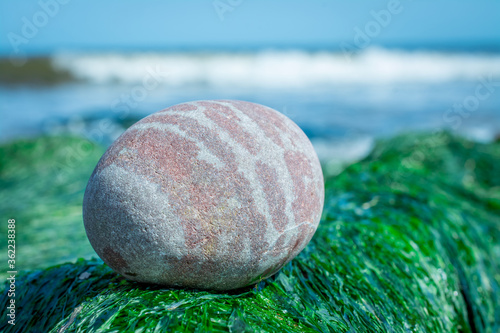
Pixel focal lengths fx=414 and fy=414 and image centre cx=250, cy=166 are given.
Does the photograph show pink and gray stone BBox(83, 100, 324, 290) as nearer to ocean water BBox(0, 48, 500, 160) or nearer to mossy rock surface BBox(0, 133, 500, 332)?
mossy rock surface BBox(0, 133, 500, 332)

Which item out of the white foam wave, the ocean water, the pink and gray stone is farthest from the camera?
the white foam wave

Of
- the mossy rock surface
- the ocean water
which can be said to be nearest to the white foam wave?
the ocean water

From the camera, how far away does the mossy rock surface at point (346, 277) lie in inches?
80.8

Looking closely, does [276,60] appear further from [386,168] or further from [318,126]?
[386,168]

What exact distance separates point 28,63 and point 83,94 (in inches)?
291

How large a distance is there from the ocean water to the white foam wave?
2.3 inches

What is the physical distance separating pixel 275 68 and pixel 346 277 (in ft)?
70.4

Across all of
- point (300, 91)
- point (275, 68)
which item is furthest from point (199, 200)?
point (275, 68)

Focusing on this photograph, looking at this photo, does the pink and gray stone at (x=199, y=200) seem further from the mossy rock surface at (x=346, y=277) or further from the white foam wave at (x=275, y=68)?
the white foam wave at (x=275, y=68)

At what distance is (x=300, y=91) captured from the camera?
17.2 metres

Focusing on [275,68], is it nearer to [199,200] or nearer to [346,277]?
[346,277]

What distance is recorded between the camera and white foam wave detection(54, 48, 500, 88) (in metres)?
21.0

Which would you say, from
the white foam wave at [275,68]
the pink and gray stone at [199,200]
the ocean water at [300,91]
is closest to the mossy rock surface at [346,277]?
the pink and gray stone at [199,200]

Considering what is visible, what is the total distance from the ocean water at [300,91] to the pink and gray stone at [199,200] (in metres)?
6.04
